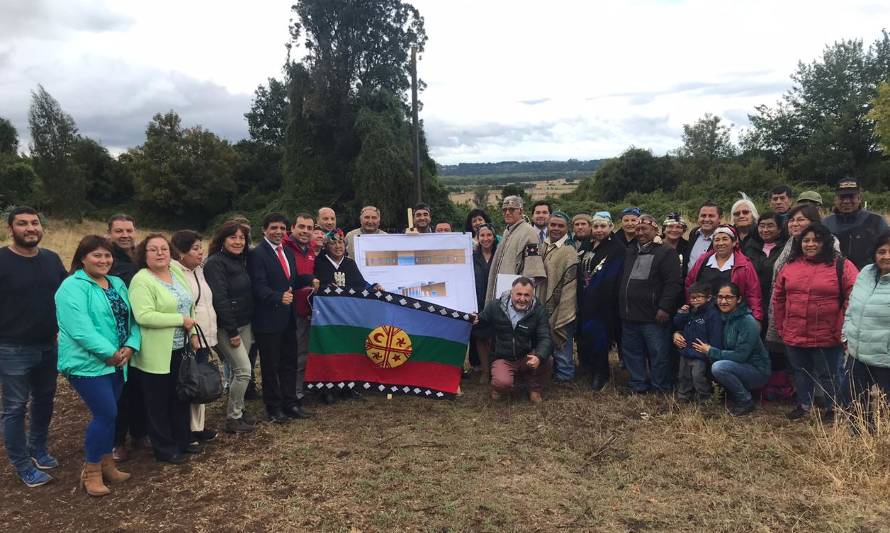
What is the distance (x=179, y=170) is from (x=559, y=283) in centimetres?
3725

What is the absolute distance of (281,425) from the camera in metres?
5.47

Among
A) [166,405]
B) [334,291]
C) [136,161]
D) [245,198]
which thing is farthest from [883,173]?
[136,161]

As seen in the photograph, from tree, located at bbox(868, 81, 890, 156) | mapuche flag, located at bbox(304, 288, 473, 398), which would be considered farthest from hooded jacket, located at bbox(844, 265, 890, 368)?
tree, located at bbox(868, 81, 890, 156)

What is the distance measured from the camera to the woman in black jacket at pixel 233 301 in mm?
4922

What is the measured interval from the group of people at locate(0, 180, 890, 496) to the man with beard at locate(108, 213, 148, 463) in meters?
0.01

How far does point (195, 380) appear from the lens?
4477mm

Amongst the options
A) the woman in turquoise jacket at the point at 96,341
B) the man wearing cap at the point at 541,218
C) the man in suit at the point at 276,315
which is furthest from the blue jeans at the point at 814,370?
Answer: the woman in turquoise jacket at the point at 96,341

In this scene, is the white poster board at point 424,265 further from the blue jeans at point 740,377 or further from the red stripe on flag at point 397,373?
the blue jeans at point 740,377

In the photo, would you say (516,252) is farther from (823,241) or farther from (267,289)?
(823,241)

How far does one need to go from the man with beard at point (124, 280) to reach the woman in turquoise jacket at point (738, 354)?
5.36m

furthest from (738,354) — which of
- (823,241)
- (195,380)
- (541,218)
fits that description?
(195,380)

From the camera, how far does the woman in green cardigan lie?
14.1 ft

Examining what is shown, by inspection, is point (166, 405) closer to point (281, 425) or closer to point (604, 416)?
point (281, 425)

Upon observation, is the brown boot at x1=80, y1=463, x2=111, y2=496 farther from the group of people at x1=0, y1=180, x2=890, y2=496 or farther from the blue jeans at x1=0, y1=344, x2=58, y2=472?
the blue jeans at x1=0, y1=344, x2=58, y2=472
